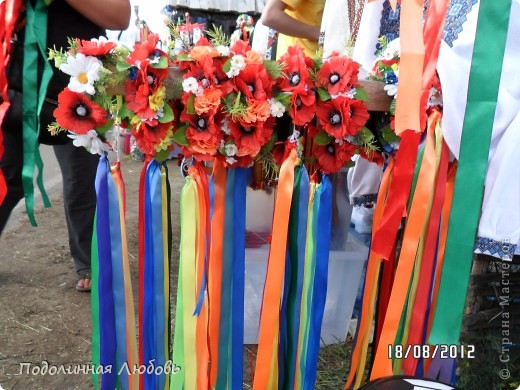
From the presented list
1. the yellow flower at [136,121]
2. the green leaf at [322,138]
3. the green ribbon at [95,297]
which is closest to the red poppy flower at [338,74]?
the green leaf at [322,138]

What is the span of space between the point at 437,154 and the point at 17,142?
4.12 ft

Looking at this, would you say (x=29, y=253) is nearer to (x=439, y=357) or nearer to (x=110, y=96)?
(x=110, y=96)

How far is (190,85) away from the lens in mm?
1088

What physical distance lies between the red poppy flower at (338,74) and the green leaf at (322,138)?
0.37ft

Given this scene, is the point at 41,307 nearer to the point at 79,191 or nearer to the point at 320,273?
the point at 79,191

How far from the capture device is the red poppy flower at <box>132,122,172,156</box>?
1129mm

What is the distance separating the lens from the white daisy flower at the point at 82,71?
1.04 m

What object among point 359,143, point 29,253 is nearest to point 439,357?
point 359,143

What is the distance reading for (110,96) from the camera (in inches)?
43.9

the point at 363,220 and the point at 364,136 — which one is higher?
the point at 364,136

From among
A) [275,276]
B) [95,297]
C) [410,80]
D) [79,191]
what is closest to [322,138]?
[410,80]

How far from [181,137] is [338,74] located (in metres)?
0.40

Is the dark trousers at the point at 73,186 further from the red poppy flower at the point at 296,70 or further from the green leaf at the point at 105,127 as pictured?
the red poppy flower at the point at 296,70

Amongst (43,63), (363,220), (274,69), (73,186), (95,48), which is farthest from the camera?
(363,220)
